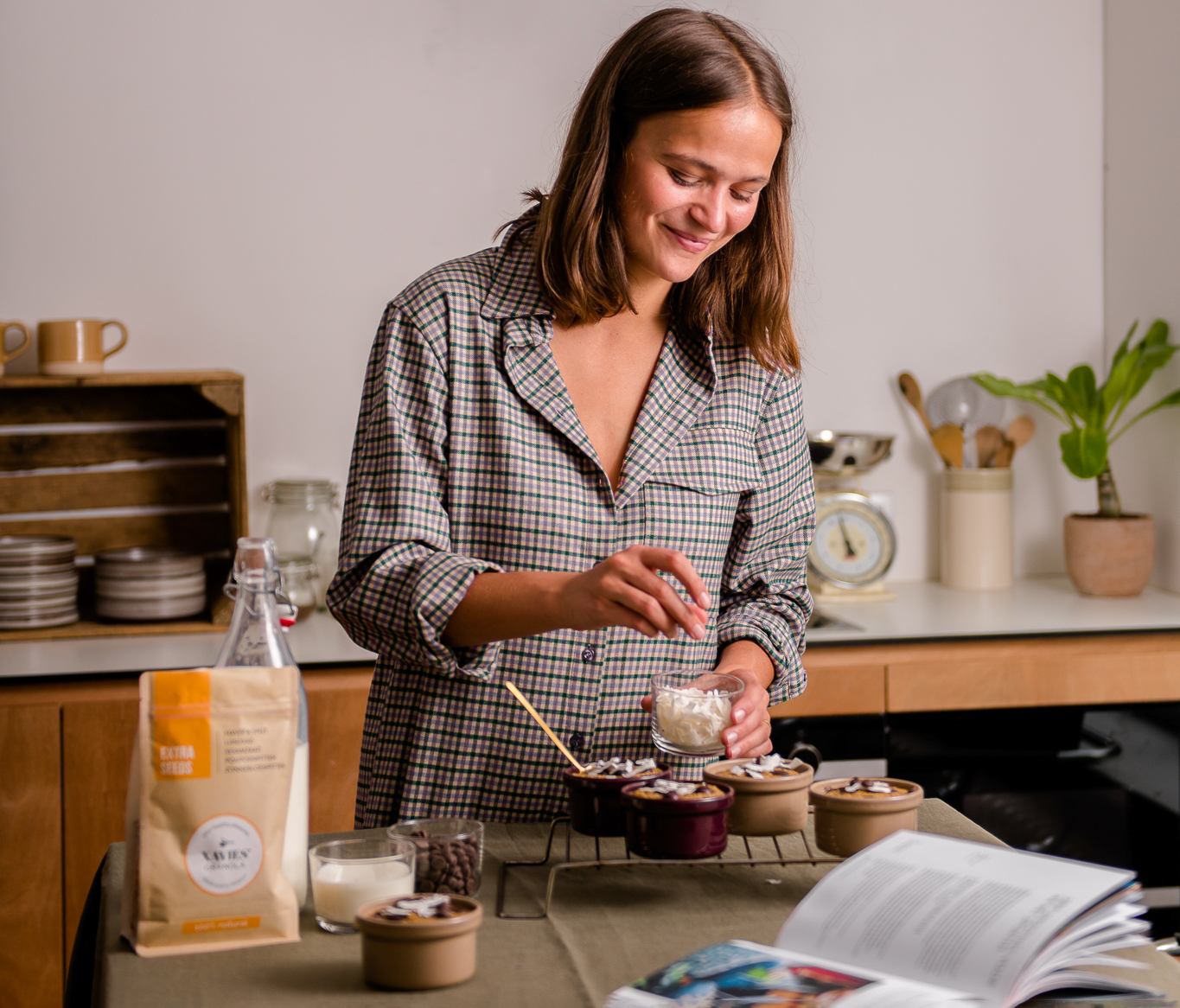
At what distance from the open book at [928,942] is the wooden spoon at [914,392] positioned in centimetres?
202

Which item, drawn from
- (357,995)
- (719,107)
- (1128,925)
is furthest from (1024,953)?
(719,107)

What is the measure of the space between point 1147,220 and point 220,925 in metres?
2.59

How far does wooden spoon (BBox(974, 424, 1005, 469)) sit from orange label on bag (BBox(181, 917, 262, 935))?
227 cm

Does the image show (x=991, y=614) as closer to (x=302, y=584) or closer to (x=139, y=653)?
(x=302, y=584)

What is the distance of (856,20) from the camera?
2.75 metres

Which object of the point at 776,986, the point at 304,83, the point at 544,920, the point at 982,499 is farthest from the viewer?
the point at 982,499

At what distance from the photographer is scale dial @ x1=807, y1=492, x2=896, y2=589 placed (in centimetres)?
263

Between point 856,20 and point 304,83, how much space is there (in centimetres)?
125

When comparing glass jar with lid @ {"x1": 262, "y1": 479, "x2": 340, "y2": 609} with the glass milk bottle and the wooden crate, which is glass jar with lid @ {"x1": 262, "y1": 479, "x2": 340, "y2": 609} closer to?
the wooden crate

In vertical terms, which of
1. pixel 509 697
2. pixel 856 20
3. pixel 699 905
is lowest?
pixel 699 905

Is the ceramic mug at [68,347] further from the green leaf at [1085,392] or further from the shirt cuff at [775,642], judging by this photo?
the green leaf at [1085,392]

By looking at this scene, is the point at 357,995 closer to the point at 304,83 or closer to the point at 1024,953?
the point at 1024,953

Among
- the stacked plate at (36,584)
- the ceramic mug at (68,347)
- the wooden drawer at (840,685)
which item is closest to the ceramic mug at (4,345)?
the ceramic mug at (68,347)

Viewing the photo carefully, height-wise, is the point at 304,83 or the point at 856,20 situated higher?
the point at 856,20
